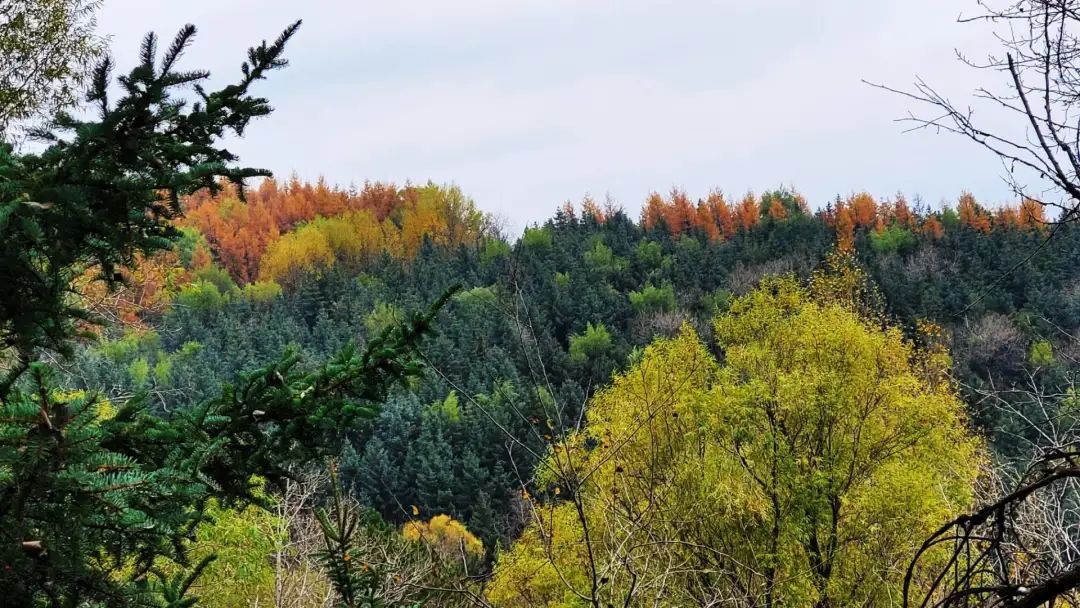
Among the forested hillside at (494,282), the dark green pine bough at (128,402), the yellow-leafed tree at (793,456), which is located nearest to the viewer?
the dark green pine bough at (128,402)

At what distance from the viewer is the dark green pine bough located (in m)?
2.12

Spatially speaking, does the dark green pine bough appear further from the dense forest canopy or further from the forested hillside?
the forested hillside

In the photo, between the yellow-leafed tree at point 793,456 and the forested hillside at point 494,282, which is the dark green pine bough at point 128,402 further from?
the forested hillside at point 494,282

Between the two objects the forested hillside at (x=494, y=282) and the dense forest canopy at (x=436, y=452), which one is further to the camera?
the forested hillside at (x=494, y=282)

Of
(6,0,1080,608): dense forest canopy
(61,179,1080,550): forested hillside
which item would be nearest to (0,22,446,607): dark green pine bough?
(6,0,1080,608): dense forest canopy

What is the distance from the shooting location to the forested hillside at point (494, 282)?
3897 cm

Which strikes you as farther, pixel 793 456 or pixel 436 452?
pixel 436 452

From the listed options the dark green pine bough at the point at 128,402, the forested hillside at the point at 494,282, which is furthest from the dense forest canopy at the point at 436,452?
the forested hillside at the point at 494,282

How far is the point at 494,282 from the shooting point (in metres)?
26.2

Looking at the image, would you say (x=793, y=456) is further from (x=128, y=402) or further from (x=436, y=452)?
(x=436, y=452)

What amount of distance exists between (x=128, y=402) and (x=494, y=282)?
914 inches

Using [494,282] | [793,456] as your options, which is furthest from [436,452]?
[793,456]

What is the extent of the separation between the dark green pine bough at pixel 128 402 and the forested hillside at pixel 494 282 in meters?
22.9

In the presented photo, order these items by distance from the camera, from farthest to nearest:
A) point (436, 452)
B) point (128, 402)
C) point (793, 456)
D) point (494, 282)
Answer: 1. point (436, 452)
2. point (494, 282)
3. point (793, 456)
4. point (128, 402)
